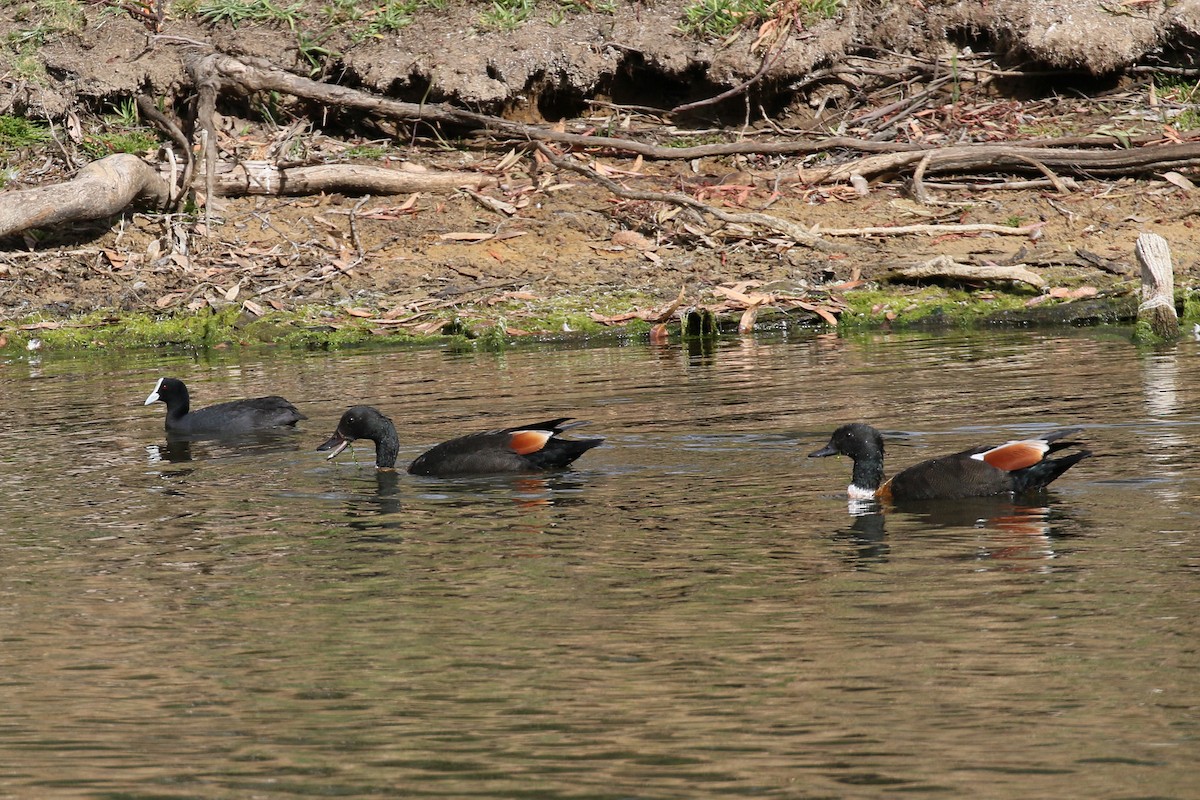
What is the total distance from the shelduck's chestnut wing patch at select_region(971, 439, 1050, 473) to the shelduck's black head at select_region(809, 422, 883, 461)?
2.09 ft

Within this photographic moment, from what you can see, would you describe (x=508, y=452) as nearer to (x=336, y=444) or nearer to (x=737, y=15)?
(x=336, y=444)

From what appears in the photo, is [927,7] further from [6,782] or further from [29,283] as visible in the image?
[6,782]

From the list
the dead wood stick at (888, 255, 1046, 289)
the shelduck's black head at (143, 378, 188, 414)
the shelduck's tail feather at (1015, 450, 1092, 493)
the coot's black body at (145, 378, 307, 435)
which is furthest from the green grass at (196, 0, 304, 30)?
the shelduck's tail feather at (1015, 450, 1092, 493)

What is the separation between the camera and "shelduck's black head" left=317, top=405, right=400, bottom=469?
1109cm

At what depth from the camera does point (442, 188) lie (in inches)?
840

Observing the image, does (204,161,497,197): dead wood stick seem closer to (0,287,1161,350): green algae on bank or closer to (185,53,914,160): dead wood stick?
(185,53,914,160): dead wood stick

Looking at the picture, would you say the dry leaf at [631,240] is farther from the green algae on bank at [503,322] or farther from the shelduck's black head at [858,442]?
the shelduck's black head at [858,442]

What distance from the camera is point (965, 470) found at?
368 inches

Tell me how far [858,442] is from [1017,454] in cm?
91

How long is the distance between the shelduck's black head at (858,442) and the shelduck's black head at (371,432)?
117 inches

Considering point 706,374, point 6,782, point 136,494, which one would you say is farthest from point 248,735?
point 706,374

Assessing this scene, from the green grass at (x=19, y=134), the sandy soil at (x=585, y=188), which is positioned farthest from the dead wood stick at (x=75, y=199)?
the green grass at (x=19, y=134)

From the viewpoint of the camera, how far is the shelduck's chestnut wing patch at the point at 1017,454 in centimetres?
917

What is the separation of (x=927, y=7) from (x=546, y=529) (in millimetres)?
16240
